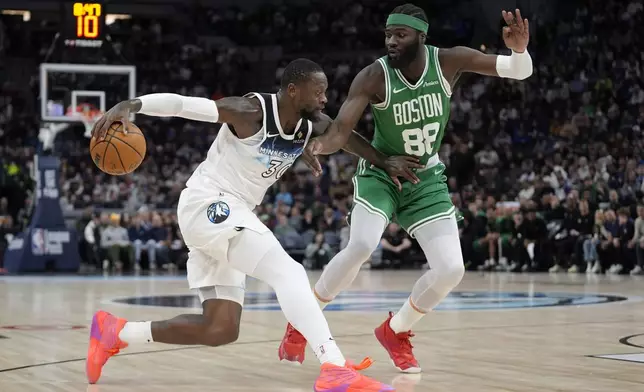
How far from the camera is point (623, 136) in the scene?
21891 mm

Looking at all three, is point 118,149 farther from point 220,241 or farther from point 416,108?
point 416,108

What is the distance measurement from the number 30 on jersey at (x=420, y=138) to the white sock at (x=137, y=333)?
1.89 meters

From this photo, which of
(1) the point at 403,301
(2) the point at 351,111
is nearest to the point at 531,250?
(1) the point at 403,301

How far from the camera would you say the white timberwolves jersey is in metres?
5.32

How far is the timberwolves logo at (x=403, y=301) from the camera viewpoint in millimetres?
10906

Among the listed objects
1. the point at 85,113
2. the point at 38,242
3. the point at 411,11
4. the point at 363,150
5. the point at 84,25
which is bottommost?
the point at 38,242

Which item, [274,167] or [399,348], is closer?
[274,167]

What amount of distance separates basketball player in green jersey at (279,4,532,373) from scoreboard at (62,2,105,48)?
A: 1331cm

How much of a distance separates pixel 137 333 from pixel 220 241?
0.77m

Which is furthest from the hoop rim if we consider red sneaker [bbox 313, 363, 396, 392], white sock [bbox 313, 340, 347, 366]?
red sneaker [bbox 313, 363, 396, 392]

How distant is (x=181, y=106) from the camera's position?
5109 mm

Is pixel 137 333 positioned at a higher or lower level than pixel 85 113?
lower

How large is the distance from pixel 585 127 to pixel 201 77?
11.7 metres

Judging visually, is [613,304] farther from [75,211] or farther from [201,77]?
[201,77]
